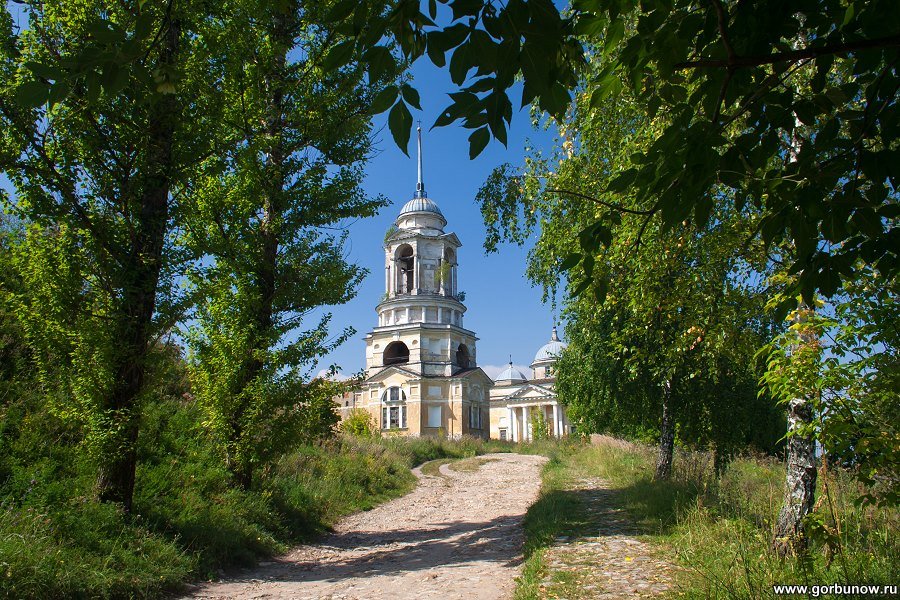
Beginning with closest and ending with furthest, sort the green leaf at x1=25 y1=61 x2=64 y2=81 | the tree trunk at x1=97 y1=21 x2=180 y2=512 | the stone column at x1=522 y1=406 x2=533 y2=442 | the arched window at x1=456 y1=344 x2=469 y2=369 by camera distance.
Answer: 1. the green leaf at x1=25 y1=61 x2=64 y2=81
2. the tree trunk at x1=97 y1=21 x2=180 y2=512
3. the arched window at x1=456 y1=344 x2=469 y2=369
4. the stone column at x1=522 y1=406 x2=533 y2=442

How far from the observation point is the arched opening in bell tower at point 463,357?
5069 centimetres

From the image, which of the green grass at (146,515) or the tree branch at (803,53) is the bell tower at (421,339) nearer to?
the green grass at (146,515)

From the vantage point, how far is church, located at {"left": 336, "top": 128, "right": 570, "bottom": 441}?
1857 inches

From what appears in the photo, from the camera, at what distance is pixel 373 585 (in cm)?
763

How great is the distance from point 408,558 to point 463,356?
42057mm

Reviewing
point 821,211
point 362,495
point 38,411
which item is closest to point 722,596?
point 821,211

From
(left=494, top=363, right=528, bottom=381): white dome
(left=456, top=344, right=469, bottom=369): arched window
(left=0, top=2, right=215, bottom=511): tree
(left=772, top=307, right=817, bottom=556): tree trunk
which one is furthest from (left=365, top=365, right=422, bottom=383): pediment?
(left=772, top=307, right=817, bottom=556): tree trunk

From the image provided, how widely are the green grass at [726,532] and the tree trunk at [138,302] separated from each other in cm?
556

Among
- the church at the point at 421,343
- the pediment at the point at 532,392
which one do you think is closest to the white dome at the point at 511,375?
the pediment at the point at 532,392

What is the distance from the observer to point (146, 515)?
8336 mm

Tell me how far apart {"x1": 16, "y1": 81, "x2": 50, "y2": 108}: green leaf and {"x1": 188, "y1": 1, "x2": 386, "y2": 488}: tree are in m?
7.75

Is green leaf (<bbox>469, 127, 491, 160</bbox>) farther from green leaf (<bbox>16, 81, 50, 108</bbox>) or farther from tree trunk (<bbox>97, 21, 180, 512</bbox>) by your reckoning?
tree trunk (<bbox>97, 21, 180, 512</bbox>)

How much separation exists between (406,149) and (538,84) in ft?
1.76

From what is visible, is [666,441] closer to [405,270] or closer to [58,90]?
[58,90]
